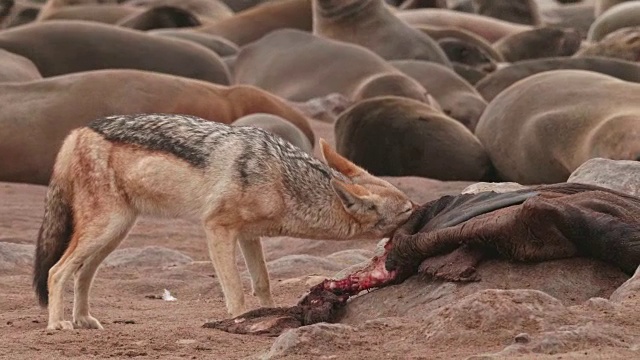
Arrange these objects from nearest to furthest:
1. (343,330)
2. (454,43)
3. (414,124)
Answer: (343,330), (414,124), (454,43)

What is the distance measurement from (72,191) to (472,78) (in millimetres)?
12437

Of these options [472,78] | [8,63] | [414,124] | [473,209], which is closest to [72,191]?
[473,209]

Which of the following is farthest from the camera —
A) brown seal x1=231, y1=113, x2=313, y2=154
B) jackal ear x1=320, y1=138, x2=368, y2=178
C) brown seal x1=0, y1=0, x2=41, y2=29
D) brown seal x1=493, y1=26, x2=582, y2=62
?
brown seal x1=0, y1=0, x2=41, y2=29

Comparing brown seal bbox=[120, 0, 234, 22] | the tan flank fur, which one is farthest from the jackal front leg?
brown seal bbox=[120, 0, 234, 22]

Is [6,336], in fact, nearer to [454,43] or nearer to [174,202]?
[174,202]

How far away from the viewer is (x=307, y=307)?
631cm

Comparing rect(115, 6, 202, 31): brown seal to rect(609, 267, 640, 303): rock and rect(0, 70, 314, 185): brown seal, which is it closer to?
rect(0, 70, 314, 185): brown seal

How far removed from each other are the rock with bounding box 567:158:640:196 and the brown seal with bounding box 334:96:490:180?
17.0 feet

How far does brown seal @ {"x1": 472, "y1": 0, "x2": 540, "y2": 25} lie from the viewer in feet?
89.2

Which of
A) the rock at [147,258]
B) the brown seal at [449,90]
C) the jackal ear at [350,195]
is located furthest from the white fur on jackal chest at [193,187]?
the brown seal at [449,90]

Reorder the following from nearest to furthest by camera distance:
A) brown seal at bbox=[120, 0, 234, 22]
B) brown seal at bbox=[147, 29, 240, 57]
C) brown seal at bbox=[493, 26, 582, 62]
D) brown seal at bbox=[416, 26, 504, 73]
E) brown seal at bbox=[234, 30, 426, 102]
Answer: brown seal at bbox=[234, 30, 426, 102] < brown seal at bbox=[147, 29, 240, 57] < brown seal at bbox=[416, 26, 504, 73] < brown seal at bbox=[493, 26, 582, 62] < brown seal at bbox=[120, 0, 234, 22]

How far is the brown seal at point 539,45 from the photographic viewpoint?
845 inches

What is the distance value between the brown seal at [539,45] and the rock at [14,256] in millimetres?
13225

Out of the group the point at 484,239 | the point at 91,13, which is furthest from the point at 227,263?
the point at 91,13
